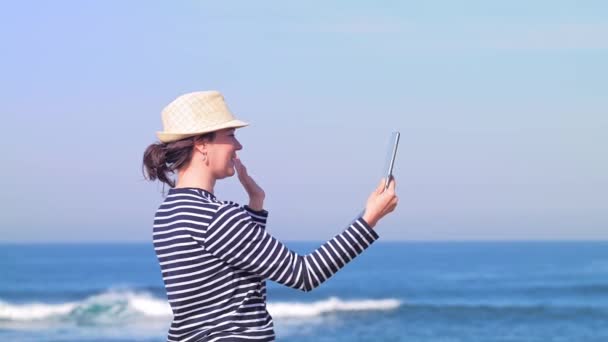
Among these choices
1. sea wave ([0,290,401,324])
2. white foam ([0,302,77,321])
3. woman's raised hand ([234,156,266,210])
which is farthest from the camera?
white foam ([0,302,77,321])

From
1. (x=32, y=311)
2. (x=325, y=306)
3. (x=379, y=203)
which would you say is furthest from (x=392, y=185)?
(x=32, y=311)

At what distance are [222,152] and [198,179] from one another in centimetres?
9

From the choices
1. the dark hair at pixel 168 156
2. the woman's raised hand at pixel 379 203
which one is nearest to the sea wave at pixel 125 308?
the dark hair at pixel 168 156

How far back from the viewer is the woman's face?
97.6 inches

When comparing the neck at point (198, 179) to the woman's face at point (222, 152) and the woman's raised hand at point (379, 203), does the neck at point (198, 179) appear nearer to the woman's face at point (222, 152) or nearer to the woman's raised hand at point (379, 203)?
the woman's face at point (222, 152)

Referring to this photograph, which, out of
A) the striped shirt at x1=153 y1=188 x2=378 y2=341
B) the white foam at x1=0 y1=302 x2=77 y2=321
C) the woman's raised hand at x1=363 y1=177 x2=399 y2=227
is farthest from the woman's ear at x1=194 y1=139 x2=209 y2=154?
the white foam at x1=0 y1=302 x2=77 y2=321

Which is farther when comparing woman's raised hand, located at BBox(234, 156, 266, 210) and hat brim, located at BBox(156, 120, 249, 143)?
woman's raised hand, located at BBox(234, 156, 266, 210)

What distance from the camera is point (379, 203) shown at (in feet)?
7.61

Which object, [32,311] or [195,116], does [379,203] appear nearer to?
[195,116]

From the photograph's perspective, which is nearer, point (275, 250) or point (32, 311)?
point (275, 250)

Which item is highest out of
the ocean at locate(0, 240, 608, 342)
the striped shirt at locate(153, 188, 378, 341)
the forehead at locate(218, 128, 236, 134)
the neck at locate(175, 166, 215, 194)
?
the ocean at locate(0, 240, 608, 342)

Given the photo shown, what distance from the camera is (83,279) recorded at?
30094 millimetres

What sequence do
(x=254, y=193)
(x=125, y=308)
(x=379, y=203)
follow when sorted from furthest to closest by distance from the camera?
(x=125, y=308) < (x=254, y=193) < (x=379, y=203)

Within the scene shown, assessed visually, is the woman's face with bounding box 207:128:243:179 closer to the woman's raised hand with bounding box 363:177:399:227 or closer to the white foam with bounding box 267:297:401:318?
the woman's raised hand with bounding box 363:177:399:227
